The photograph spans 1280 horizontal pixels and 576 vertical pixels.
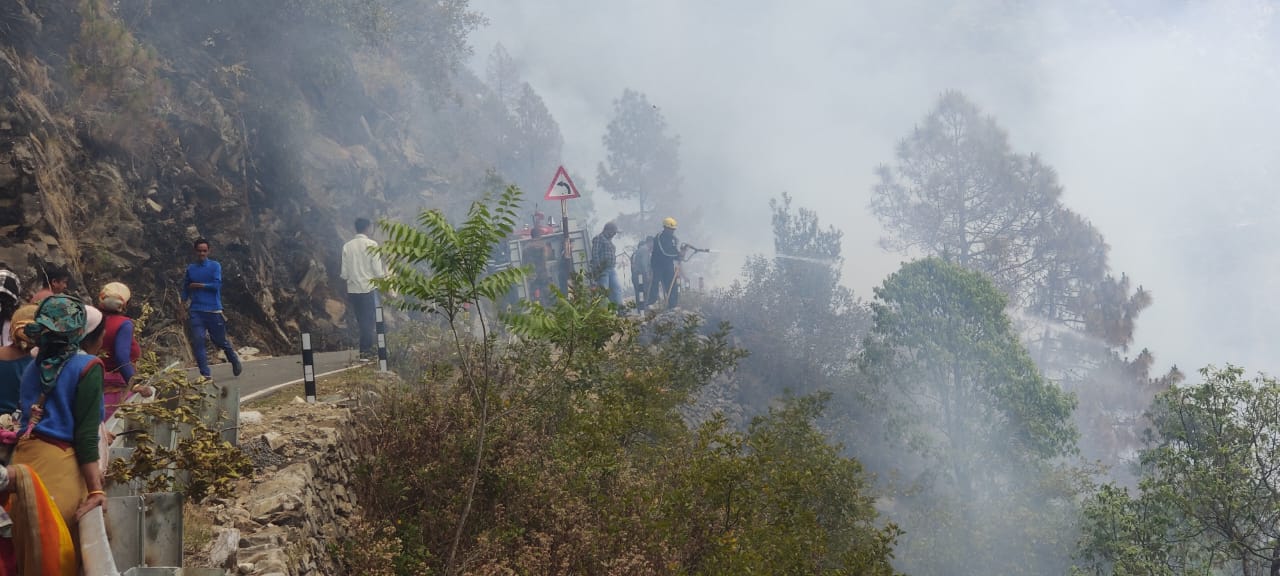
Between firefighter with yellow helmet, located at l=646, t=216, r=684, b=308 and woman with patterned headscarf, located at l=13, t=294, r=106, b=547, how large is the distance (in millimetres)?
15836

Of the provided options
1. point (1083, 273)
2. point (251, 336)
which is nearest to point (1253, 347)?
point (1083, 273)

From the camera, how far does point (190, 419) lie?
4.94m

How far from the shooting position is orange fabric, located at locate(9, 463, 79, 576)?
11.0ft

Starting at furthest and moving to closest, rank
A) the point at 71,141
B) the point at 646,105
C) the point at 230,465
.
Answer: the point at 646,105 < the point at 71,141 < the point at 230,465

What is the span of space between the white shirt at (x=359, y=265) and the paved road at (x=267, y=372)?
1.08 meters

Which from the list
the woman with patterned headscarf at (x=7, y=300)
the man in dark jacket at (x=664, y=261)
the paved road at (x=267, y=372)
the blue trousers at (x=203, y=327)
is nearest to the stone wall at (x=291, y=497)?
the blue trousers at (x=203, y=327)

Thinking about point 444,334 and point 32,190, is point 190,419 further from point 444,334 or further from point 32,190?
point 32,190

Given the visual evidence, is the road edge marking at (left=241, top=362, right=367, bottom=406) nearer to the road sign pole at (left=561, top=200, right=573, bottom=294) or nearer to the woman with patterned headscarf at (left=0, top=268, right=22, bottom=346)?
the woman with patterned headscarf at (left=0, top=268, right=22, bottom=346)

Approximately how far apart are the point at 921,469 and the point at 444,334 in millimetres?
28946

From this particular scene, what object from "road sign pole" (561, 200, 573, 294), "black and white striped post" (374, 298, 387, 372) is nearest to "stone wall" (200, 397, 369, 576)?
"black and white striped post" (374, 298, 387, 372)

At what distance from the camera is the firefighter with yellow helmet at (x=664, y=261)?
2003 centimetres

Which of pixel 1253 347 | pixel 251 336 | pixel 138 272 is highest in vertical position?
pixel 138 272

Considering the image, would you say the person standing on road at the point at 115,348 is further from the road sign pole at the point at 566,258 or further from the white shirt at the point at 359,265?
the road sign pole at the point at 566,258

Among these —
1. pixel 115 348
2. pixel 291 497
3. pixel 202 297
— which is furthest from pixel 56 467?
pixel 202 297
